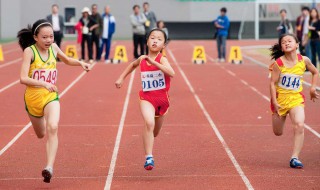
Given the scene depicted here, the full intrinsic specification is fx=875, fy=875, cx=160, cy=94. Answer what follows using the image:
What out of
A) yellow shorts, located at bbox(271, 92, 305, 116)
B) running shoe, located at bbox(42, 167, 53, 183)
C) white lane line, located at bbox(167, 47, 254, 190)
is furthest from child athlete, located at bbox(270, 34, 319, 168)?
running shoe, located at bbox(42, 167, 53, 183)

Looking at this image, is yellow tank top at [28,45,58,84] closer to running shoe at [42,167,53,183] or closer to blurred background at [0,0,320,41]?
running shoe at [42,167,53,183]

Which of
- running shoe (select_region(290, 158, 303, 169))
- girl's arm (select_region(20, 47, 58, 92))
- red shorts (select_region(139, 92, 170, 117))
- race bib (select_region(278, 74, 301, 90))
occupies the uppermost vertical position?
girl's arm (select_region(20, 47, 58, 92))

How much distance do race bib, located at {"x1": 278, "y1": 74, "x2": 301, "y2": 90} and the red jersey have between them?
1366 mm

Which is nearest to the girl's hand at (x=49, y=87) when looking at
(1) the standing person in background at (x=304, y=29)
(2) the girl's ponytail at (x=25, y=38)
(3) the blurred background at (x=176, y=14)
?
(2) the girl's ponytail at (x=25, y=38)

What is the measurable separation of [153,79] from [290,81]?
5.26ft

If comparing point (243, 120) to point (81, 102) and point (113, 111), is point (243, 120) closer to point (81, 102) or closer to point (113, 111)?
point (113, 111)

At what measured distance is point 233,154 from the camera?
10.5m

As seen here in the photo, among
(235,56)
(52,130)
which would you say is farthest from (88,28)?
(52,130)

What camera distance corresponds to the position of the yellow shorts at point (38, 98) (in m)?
8.69

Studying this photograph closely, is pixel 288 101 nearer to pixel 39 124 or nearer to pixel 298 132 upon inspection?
pixel 298 132

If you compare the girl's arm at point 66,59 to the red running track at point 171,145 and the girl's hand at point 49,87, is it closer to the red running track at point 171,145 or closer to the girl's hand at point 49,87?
the girl's hand at point 49,87

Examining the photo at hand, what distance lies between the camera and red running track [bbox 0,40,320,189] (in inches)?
344

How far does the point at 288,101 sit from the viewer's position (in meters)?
9.75

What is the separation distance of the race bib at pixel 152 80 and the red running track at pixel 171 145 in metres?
0.90
